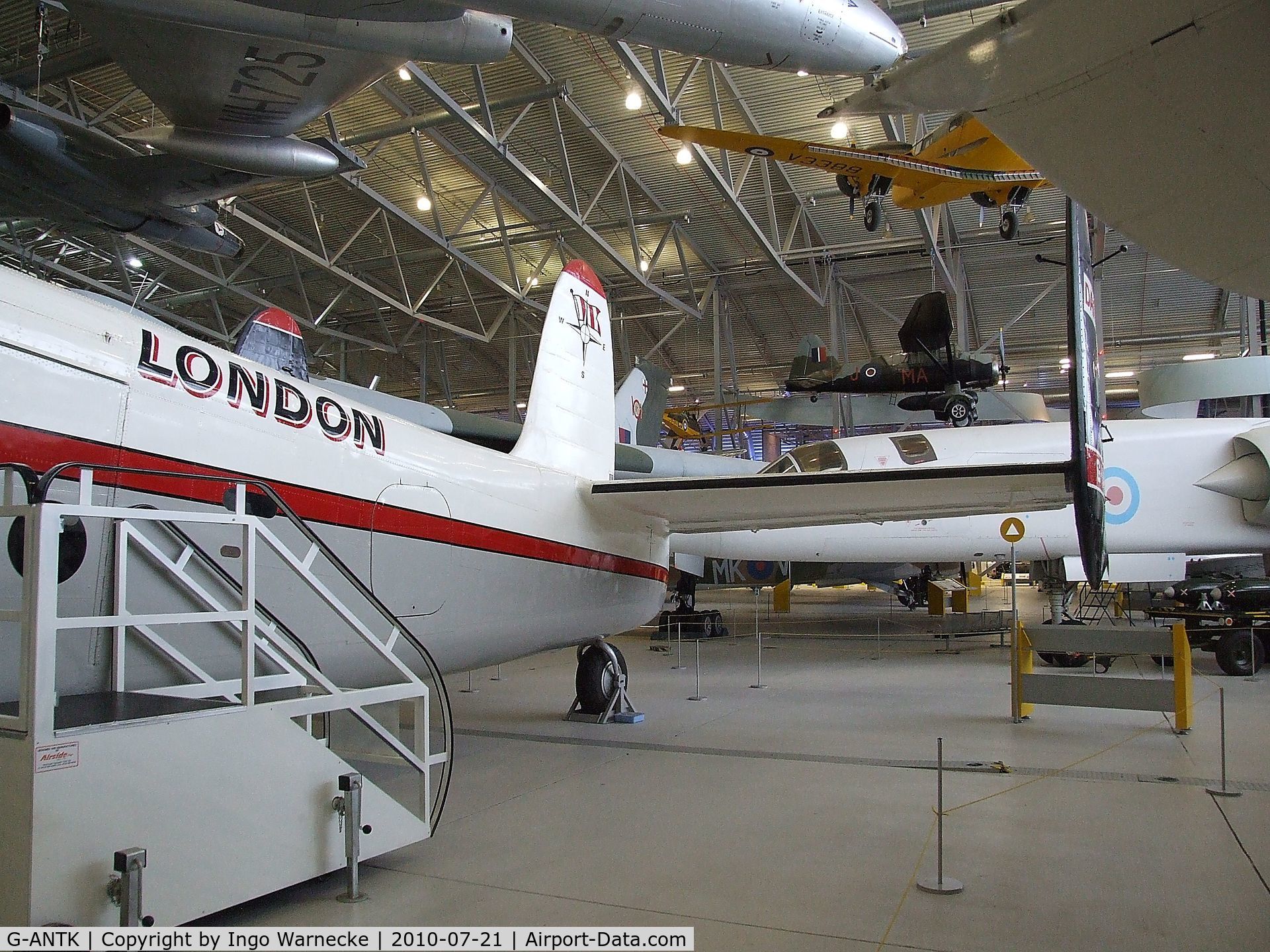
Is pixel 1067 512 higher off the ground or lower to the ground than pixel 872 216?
lower

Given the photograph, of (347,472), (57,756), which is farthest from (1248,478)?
(57,756)

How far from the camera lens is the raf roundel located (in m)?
12.9

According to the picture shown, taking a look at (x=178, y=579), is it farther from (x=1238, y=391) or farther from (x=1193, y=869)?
(x=1238, y=391)

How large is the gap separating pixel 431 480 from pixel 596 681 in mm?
3525

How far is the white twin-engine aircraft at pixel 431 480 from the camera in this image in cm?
379

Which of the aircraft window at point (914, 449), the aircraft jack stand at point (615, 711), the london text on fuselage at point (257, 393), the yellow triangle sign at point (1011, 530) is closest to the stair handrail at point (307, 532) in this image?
the london text on fuselage at point (257, 393)

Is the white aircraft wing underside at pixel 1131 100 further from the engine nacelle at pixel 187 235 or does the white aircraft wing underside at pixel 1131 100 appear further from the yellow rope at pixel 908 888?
the engine nacelle at pixel 187 235

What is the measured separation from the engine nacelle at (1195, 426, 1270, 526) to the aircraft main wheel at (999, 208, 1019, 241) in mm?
6625

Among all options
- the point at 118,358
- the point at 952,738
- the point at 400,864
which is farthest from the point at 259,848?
the point at 952,738

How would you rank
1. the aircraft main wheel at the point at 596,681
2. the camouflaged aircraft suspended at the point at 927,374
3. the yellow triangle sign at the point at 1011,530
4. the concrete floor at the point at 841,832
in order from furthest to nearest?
the camouflaged aircraft suspended at the point at 927,374, the yellow triangle sign at the point at 1011,530, the aircraft main wheel at the point at 596,681, the concrete floor at the point at 841,832

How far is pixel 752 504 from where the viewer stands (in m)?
7.25

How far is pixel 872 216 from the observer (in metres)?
18.6

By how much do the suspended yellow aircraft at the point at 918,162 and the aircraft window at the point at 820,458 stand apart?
5.91m

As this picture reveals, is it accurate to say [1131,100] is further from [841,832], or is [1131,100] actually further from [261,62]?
[261,62]
